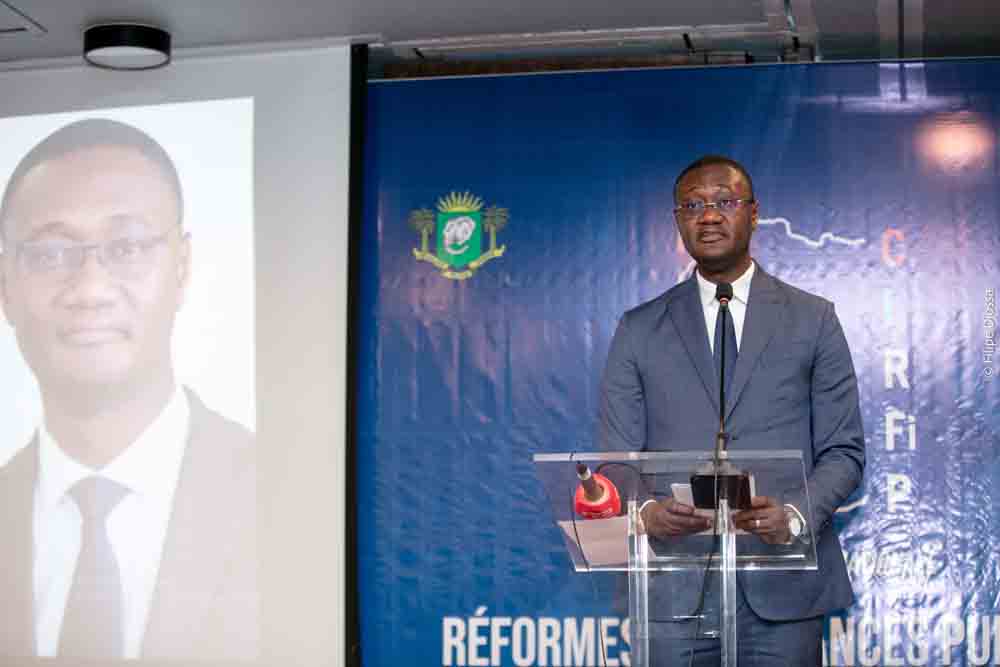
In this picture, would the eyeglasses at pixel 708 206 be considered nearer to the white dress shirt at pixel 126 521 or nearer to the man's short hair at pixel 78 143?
the white dress shirt at pixel 126 521

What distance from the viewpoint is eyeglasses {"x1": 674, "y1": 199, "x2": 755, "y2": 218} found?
4.39 m

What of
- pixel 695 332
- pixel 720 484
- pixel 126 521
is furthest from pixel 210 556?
pixel 720 484

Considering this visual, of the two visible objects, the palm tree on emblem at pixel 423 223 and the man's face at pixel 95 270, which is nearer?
the palm tree on emblem at pixel 423 223

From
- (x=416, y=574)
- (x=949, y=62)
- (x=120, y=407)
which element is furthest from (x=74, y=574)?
(x=949, y=62)

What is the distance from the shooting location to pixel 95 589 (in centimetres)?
591

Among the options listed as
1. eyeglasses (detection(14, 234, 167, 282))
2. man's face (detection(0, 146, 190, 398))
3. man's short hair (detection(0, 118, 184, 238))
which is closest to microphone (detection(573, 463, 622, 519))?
man's face (detection(0, 146, 190, 398))

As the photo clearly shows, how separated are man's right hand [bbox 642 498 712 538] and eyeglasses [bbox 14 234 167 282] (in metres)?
3.28

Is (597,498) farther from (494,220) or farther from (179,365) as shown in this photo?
(179,365)

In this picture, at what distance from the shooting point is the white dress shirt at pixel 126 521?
19.3 feet

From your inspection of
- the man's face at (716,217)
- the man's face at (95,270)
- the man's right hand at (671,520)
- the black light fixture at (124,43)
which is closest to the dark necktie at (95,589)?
the man's face at (95,270)

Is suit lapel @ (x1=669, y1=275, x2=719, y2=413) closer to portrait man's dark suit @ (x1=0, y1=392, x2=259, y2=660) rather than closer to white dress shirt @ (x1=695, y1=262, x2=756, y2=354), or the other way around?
white dress shirt @ (x1=695, y1=262, x2=756, y2=354)

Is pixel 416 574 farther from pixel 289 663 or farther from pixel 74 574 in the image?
pixel 74 574

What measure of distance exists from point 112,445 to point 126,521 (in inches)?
13.4

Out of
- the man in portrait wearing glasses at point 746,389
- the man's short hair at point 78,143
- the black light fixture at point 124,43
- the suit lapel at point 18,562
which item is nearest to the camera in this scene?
the man in portrait wearing glasses at point 746,389
